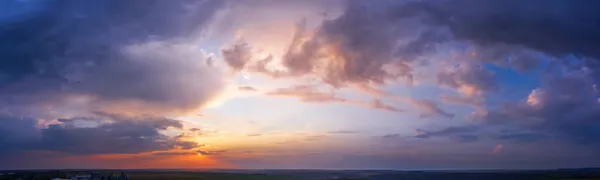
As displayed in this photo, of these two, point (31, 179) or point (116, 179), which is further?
point (31, 179)

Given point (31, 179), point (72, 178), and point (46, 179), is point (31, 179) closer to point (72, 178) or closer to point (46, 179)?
point (46, 179)

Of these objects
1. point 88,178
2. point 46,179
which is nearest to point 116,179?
point 88,178

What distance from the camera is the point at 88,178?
89.8 meters

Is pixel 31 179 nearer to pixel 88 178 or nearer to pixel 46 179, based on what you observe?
pixel 46 179

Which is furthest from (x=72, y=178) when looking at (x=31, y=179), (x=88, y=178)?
(x=31, y=179)

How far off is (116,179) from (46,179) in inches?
624

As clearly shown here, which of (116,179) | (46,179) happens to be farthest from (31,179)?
(116,179)

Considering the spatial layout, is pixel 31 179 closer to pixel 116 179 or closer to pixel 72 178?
pixel 72 178

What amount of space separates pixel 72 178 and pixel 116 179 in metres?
8.79

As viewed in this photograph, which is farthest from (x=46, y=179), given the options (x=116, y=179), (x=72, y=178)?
(x=116, y=179)

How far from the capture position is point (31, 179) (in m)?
Answer: 94.9

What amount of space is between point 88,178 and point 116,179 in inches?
333

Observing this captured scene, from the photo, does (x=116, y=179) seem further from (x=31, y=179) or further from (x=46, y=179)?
(x=31, y=179)

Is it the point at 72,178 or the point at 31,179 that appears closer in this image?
the point at 72,178
